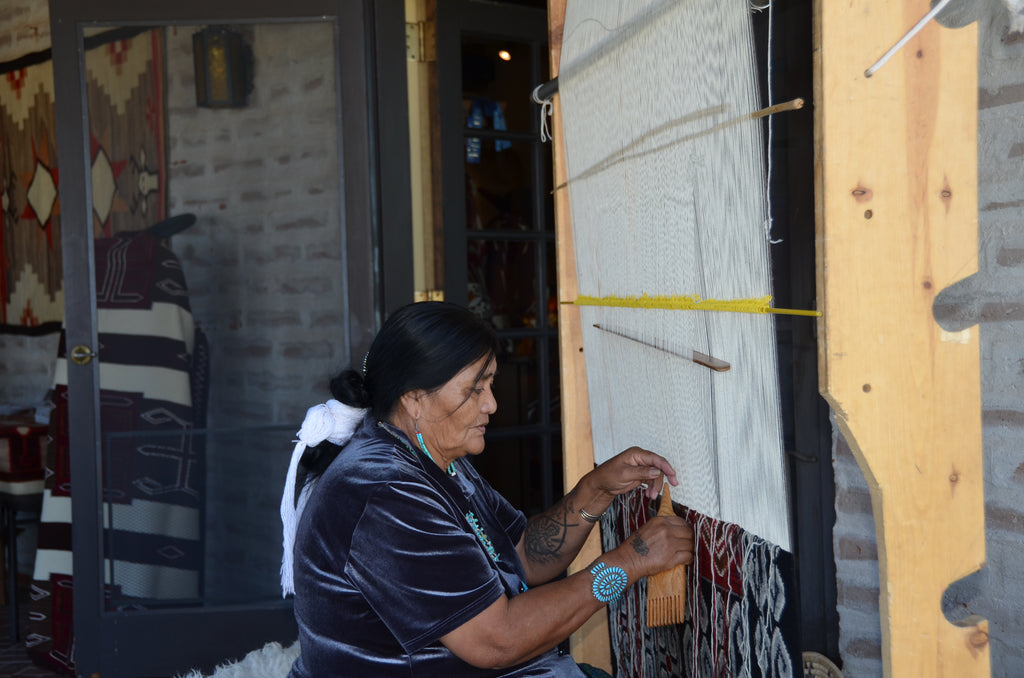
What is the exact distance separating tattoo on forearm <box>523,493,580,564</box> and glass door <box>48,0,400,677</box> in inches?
48.6

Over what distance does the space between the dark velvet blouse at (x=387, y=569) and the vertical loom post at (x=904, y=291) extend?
628 millimetres

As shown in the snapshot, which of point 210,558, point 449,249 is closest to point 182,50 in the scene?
point 449,249

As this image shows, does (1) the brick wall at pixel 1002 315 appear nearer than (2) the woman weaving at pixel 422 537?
No

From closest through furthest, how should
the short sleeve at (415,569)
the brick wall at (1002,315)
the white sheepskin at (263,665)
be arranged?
the short sleeve at (415,569), the brick wall at (1002,315), the white sheepskin at (263,665)

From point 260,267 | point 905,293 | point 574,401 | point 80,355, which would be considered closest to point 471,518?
point 574,401

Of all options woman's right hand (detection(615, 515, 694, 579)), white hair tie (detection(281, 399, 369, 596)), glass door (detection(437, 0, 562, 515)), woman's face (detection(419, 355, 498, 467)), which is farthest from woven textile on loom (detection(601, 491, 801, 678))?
glass door (detection(437, 0, 562, 515))

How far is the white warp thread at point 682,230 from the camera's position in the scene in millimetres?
1142

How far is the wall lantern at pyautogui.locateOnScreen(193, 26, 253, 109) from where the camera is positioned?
2855 mm

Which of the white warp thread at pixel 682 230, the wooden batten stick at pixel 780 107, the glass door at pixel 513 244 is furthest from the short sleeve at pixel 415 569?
the glass door at pixel 513 244

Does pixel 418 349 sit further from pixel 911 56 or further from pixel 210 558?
pixel 210 558

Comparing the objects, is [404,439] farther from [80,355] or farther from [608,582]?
[80,355]

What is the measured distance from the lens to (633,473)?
1.55 m

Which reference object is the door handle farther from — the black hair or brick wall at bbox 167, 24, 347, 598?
the black hair

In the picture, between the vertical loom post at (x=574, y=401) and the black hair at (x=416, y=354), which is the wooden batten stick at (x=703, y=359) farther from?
the vertical loom post at (x=574, y=401)
